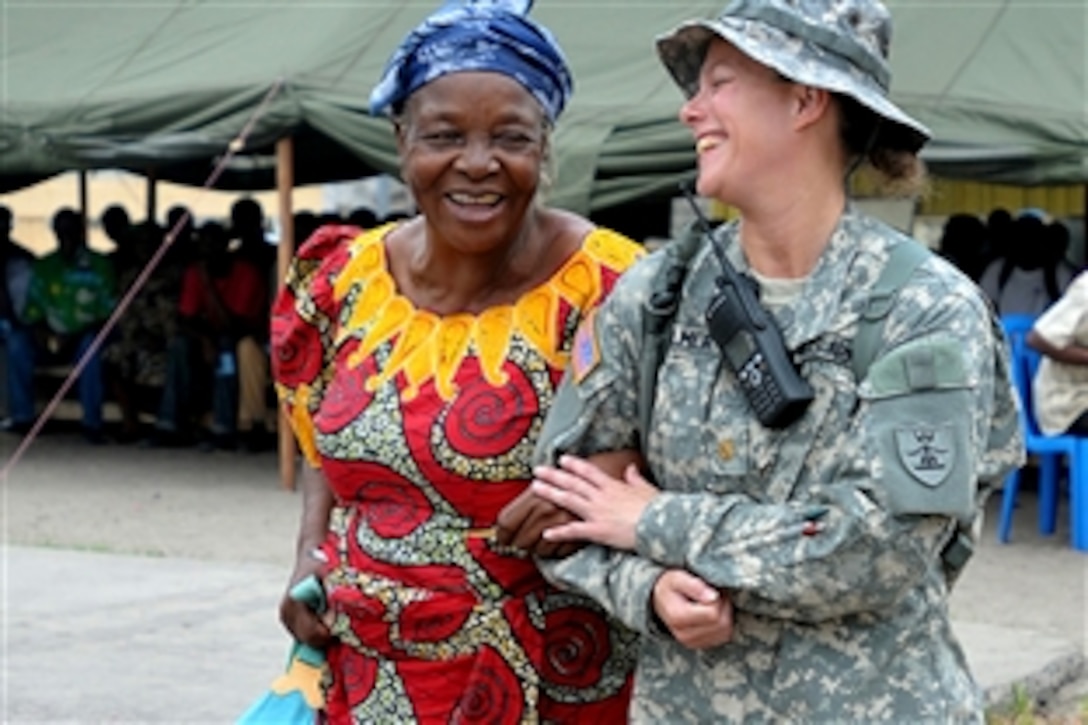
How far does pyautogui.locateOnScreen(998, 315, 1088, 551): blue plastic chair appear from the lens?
371 inches

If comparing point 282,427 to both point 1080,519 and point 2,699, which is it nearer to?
point 1080,519

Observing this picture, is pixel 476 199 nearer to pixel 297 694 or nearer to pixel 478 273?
pixel 478 273

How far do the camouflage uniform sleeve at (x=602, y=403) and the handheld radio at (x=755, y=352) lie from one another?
145 mm

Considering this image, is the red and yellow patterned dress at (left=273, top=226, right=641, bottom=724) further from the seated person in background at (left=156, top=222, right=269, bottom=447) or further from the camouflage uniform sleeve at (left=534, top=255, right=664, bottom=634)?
the seated person in background at (left=156, top=222, right=269, bottom=447)

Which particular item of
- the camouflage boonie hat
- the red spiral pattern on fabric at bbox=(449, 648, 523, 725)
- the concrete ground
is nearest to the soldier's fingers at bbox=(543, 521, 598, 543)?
the red spiral pattern on fabric at bbox=(449, 648, 523, 725)

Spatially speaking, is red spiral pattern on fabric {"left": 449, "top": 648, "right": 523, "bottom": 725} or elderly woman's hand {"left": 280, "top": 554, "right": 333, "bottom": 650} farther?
elderly woman's hand {"left": 280, "top": 554, "right": 333, "bottom": 650}

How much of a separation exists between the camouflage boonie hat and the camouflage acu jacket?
0.16m

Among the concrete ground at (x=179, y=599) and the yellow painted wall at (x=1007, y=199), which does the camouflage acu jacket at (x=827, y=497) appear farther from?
the yellow painted wall at (x=1007, y=199)

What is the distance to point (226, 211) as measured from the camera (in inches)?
1083

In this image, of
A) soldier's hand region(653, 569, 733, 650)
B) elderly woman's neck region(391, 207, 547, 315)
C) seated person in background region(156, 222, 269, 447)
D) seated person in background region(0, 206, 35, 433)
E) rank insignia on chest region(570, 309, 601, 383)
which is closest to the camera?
soldier's hand region(653, 569, 733, 650)

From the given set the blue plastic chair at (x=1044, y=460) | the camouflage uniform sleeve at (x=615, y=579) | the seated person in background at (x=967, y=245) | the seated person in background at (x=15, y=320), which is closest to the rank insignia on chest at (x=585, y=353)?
the camouflage uniform sleeve at (x=615, y=579)

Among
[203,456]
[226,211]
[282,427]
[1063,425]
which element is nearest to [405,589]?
Answer: [1063,425]

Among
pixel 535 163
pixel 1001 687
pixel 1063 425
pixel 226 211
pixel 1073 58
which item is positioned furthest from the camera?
pixel 226 211

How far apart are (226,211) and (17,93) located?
51.5ft
